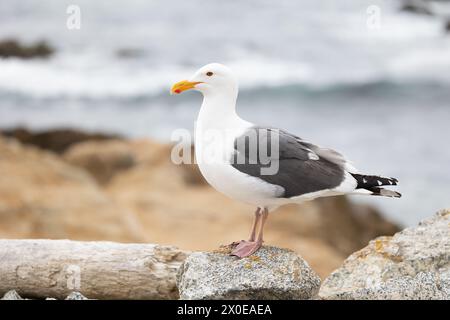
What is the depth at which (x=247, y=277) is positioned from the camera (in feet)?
13.5

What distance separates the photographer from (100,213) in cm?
775

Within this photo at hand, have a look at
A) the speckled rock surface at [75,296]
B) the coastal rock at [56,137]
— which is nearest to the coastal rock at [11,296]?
the speckled rock surface at [75,296]

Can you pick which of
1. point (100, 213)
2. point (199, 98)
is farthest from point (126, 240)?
point (199, 98)

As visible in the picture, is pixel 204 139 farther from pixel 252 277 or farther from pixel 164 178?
pixel 164 178

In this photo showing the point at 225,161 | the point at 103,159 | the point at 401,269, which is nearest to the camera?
the point at 225,161

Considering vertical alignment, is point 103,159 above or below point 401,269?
above

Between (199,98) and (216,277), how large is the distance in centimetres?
938

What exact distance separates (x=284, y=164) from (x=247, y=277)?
25.5 inches

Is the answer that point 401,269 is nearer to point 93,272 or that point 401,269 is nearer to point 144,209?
point 93,272

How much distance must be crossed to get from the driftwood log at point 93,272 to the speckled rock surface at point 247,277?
0.27 metres

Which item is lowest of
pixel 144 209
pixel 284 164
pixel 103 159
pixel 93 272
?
pixel 93 272

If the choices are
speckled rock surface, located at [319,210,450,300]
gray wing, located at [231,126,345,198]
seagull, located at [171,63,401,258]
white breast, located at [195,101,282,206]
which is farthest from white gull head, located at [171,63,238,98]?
speckled rock surface, located at [319,210,450,300]
